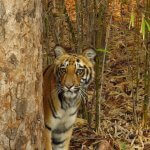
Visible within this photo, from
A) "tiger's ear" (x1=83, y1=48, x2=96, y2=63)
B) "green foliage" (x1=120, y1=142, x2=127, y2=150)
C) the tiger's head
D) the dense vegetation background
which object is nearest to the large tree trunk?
the tiger's head

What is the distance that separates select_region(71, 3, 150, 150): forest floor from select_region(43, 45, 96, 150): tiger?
1.39ft

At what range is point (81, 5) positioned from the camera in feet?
16.2

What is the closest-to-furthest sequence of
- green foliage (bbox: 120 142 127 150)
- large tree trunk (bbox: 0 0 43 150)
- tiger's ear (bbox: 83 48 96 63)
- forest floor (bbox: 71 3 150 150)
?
large tree trunk (bbox: 0 0 43 150) < tiger's ear (bbox: 83 48 96 63) < green foliage (bbox: 120 142 127 150) < forest floor (bbox: 71 3 150 150)

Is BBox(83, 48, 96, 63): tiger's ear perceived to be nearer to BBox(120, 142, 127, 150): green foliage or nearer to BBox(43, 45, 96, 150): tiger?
BBox(43, 45, 96, 150): tiger

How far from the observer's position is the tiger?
407cm

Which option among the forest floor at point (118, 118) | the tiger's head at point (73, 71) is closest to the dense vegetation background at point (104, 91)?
the forest floor at point (118, 118)

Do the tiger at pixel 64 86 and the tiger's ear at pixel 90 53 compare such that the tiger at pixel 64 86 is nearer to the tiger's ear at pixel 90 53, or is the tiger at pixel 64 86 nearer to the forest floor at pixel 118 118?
the tiger's ear at pixel 90 53

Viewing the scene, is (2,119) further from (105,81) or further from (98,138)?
(105,81)

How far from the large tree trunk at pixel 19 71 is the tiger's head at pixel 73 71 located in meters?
0.72

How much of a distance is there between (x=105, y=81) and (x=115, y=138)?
3.84 ft

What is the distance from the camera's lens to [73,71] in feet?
13.3

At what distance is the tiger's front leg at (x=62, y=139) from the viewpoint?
4.54m

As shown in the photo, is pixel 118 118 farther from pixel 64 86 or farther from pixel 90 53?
pixel 64 86

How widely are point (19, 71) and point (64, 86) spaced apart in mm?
960
